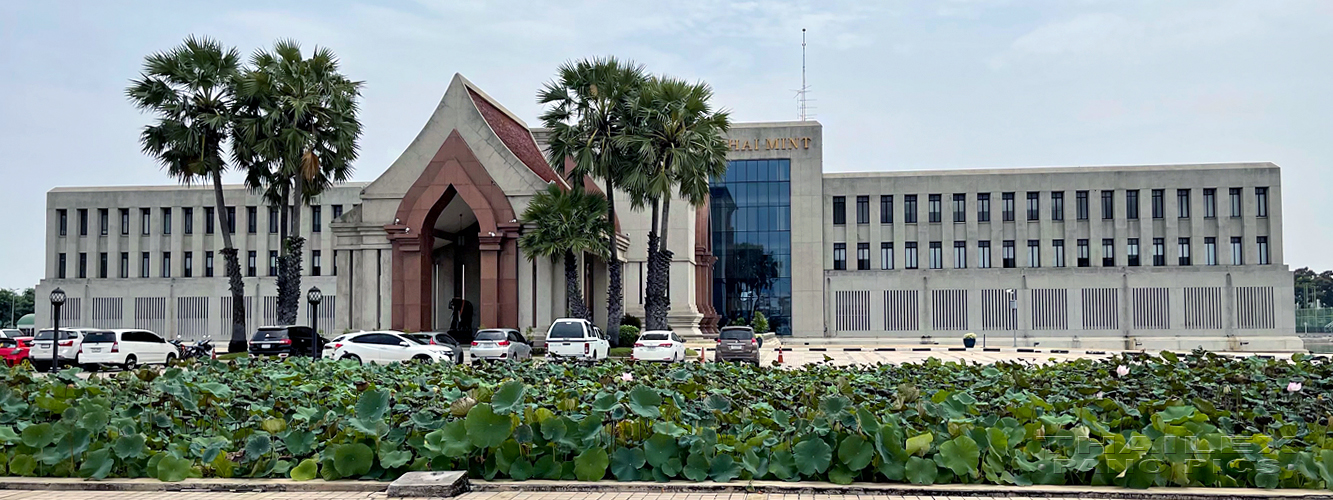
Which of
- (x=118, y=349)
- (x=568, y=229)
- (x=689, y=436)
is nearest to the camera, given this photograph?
(x=689, y=436)

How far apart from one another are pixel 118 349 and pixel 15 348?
3.53 metres

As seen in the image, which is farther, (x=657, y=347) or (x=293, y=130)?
(x=293, y=130)

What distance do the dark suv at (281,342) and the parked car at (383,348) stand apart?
2.38 meters

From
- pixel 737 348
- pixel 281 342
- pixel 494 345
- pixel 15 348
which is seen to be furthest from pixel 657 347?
pixel 15 348

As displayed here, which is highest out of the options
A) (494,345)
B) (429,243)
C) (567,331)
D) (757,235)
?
(757,235)

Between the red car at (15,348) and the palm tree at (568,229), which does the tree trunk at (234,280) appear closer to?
the red car at (15,348)

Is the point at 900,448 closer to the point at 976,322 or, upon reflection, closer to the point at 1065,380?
the point at 1065,380

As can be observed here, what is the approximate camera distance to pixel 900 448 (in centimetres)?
939

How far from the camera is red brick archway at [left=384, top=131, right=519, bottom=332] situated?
42281 millimetres

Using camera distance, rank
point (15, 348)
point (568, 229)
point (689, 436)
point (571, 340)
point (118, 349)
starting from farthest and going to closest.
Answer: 1. point (568, 229)
2. point (15, 348)
3. point (118, 349)
4. point (571, 340)
5. point (689, 436)

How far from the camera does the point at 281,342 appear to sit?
118ft

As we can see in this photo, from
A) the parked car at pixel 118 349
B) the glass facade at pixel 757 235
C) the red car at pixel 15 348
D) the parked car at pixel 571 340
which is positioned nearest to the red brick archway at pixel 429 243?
the parked car at pixel 571 340

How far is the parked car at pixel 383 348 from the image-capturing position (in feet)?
109

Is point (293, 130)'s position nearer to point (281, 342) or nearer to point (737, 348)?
point (281, 342)
